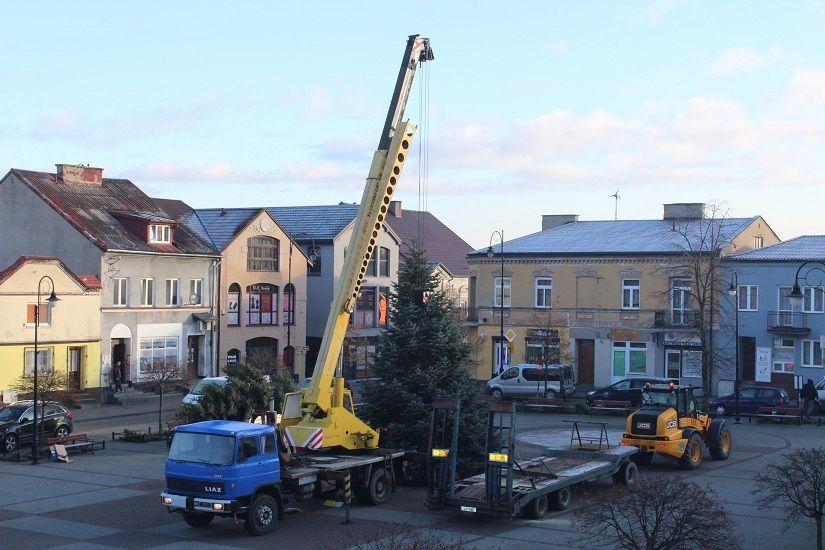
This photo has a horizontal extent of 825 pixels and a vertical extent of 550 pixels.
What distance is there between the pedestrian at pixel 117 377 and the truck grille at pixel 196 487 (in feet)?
96.0

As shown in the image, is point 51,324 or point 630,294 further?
point 630,294

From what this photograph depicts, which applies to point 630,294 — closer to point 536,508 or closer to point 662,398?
point 662,398

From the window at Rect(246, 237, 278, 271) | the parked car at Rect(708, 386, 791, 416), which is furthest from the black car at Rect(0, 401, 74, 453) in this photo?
the parked car at Rect(708, 386, 791, 416)

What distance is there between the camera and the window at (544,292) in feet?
189

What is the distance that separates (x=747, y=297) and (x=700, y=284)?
297 centimetres

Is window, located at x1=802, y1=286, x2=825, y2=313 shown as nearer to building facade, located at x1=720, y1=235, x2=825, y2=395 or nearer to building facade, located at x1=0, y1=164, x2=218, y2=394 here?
building facade, located at x1=720, y1=235, x2=825, y2=395

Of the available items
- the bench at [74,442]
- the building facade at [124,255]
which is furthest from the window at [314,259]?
the bench at [74,442]

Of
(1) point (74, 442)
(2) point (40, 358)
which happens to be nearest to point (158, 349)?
(2) point (40, 358)

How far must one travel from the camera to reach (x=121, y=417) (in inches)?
1673

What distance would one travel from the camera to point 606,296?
55.7 meters

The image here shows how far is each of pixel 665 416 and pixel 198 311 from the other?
105 feet

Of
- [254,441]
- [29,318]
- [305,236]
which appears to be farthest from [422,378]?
[305,236]

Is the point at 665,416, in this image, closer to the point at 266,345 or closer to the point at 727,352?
the point at 727,352

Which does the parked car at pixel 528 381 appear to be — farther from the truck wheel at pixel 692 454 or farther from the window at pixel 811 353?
the truck wheel at pixel 692 454
